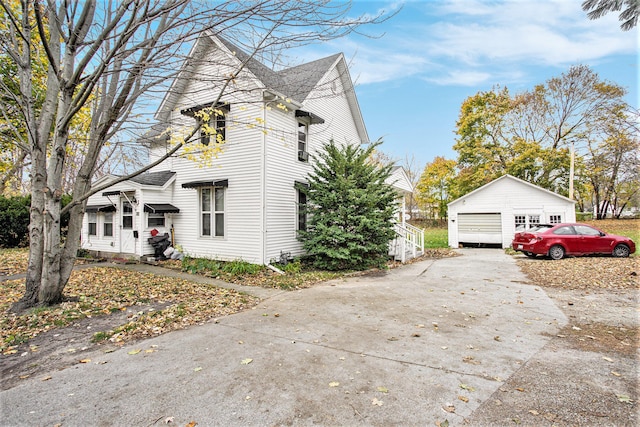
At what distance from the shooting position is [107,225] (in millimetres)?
12664

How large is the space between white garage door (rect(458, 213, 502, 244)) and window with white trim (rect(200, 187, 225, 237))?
14550 mm

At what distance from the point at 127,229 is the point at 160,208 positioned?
1.84 m

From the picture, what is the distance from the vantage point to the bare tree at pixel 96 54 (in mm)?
5043

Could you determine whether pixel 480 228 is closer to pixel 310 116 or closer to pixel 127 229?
pixel 310 116

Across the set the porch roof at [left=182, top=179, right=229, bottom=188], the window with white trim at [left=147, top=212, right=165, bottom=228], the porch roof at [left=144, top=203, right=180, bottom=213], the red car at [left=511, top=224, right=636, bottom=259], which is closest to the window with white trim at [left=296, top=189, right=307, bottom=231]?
the porch roof at [left=182, top=179, right=229, bottom=188]

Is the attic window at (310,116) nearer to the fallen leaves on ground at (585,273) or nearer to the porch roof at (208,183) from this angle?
the porch roof at (208,183)

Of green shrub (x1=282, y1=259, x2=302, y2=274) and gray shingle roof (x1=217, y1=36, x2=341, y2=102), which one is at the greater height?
gray shingle roof (x1=217, y1=36, x2=341, y2=102)

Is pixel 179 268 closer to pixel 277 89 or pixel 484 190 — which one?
pixel 277 89

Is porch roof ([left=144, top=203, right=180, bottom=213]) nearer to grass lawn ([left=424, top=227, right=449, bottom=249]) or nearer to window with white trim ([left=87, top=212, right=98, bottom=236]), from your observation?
window with white trim ([left=87, top=212, right=98, bottom=236])

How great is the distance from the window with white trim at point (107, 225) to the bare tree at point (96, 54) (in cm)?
731

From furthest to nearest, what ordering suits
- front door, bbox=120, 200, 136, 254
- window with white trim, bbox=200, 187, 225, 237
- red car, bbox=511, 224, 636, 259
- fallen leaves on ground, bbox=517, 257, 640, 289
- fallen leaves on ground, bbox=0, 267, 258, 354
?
red car, bbox=511, 224, 636, 259, front door, bbox=120, 200, 136, 254, window with white trim, bbox=200, 187, 225, 237, fallen leaves on ground, bbox=517, 257, 640, 289, fallen leaves on ground, bbox=0, 267, 258, 354

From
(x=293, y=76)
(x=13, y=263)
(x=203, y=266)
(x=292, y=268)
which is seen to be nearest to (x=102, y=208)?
(x=13, y=263)

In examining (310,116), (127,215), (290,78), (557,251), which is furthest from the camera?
(290,78)

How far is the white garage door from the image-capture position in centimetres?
1809
